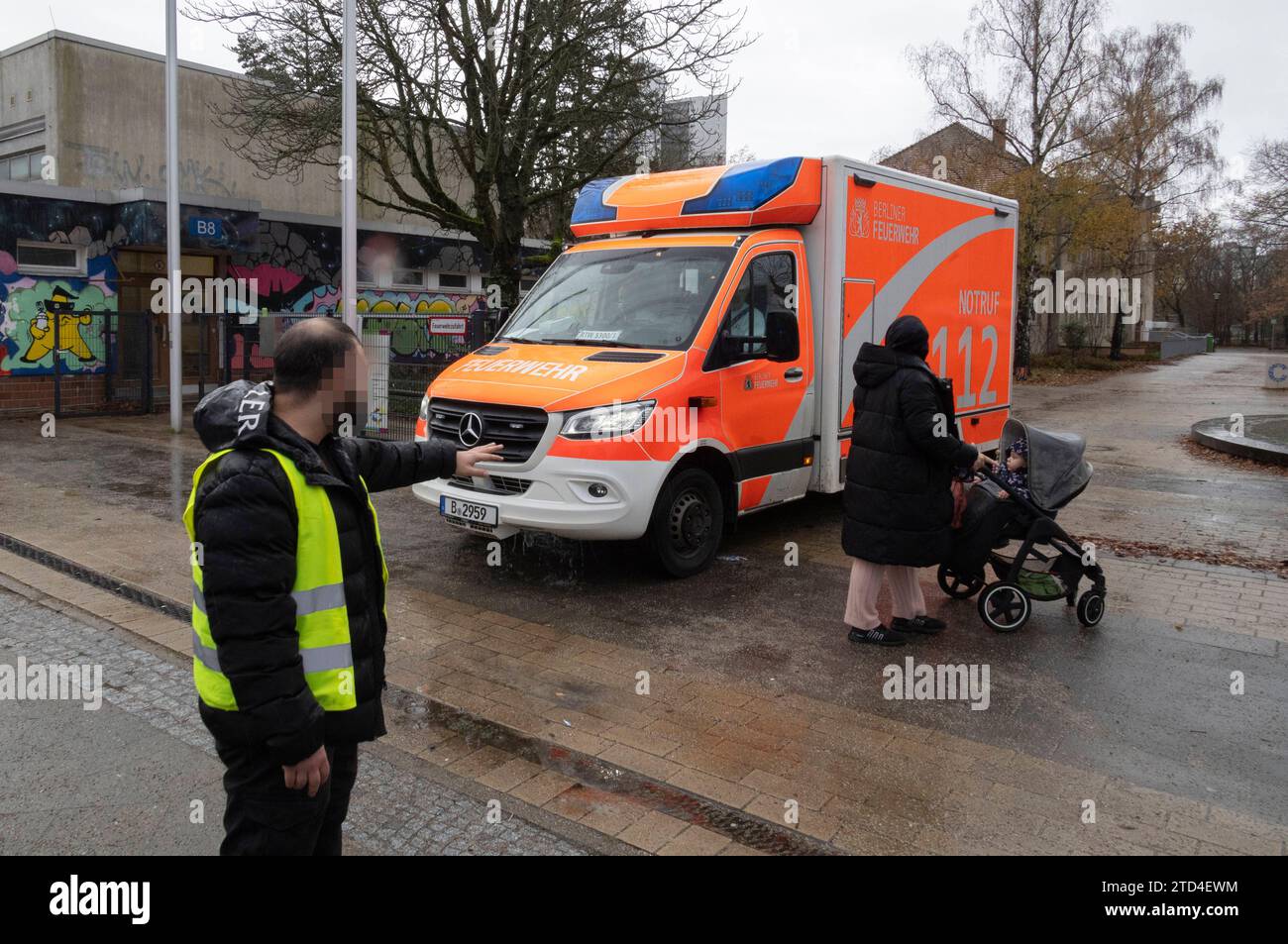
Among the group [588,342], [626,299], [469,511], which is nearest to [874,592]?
[469,511]

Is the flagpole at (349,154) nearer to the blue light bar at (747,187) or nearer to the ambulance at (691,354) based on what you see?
the ambulance at (691,354)

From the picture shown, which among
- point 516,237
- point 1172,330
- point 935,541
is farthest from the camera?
point 1172,330

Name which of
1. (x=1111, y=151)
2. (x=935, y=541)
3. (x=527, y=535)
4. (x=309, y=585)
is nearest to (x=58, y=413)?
(x=527, y=535)

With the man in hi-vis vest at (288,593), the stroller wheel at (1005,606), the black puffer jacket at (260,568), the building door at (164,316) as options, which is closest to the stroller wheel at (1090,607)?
the stroller wheel at (1005,606)

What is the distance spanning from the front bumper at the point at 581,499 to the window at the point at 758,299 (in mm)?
1345

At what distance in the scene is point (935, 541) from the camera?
239 inches

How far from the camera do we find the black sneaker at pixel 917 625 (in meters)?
6.48

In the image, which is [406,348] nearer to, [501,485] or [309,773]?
[501,485]

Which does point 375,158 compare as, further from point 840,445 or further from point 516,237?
point 840,445

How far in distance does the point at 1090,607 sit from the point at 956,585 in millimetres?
978

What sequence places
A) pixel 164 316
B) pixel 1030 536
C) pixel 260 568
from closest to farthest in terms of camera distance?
pixel 260 568 < pixel 1030 536 < pixel 164 316

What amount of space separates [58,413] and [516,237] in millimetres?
8374

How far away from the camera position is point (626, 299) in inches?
318

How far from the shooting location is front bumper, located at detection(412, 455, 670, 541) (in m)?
6.84
